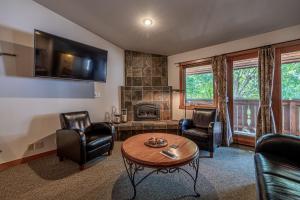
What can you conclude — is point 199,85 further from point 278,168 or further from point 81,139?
point 81,139

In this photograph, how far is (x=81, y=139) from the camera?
7.88 ft

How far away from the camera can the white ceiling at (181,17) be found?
2418 mm

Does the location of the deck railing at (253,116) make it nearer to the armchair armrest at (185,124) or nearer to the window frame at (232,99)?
the window frame at (232,99)

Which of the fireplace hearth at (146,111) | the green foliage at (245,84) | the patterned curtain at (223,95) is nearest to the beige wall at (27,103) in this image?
the fireplace hearth at (146,111)

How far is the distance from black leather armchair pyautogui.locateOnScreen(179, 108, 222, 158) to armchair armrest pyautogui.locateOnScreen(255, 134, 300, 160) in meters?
1.06

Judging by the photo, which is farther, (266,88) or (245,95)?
(245,95)

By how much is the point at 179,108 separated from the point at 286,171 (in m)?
3.23

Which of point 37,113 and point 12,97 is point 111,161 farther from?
point 12,97

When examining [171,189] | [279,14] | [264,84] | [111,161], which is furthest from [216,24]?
[111,161]

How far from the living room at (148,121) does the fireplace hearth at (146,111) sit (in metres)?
0.21

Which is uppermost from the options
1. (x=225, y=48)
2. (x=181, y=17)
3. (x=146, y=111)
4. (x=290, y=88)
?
(x=181, y=17)

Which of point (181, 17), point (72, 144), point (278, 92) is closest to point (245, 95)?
point (278, 92)

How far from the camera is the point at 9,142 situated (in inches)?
101

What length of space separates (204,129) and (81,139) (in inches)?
95.0
